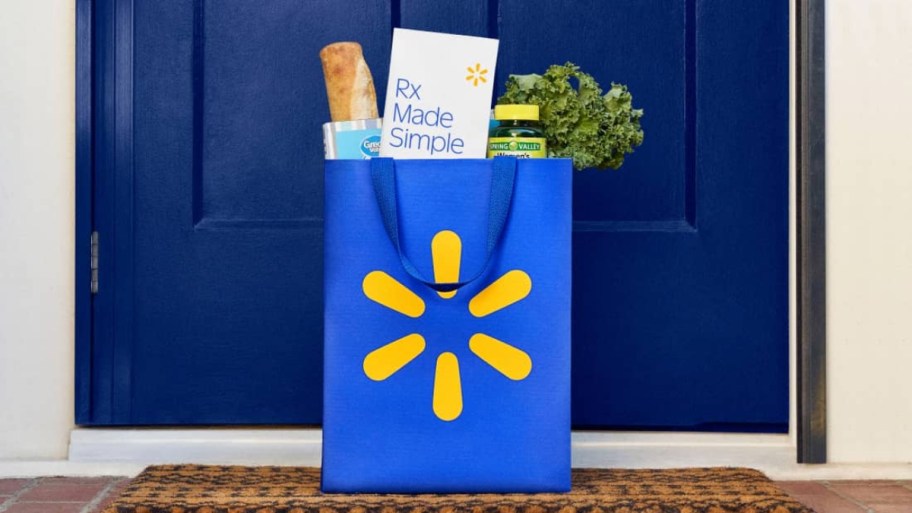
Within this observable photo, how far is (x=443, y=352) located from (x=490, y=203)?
0.24m

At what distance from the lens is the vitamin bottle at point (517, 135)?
1798 millimetres

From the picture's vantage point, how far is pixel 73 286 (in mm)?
2129

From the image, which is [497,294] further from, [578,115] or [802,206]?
[802,206]

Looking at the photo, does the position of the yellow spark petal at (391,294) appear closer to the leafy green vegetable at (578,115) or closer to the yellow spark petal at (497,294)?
the yellow spark petal at (497,294)

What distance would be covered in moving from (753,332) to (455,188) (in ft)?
2.46

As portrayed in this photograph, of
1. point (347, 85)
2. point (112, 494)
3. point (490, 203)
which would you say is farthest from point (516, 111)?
point (112, 494)

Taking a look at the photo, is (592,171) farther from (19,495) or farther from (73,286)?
(19,495)

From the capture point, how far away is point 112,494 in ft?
6.47

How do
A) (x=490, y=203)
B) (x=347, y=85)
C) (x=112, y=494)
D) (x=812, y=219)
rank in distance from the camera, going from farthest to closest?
(x=812, y=219)
(x=112, y=494)
(x=347, y=85)
(x=490, y=203)

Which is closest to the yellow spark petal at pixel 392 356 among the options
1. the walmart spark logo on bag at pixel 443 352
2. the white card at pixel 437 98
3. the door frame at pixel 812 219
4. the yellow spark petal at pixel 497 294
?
the walmart spark logo on bag at pixel 443 352

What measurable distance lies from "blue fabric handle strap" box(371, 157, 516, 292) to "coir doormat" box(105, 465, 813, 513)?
34 centimetres

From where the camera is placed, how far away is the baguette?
1861 mm

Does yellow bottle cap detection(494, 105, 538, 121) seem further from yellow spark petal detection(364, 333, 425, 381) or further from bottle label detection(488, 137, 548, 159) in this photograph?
yellow spark petal detection(364, 333, 425, 381)

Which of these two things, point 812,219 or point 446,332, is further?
point 812,219
